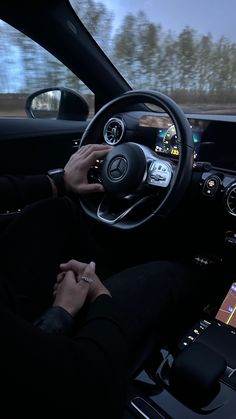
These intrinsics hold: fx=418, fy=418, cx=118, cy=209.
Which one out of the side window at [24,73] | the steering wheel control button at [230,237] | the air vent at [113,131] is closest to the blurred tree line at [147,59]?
the side window at [24,73]

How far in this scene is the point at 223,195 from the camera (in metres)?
1.71

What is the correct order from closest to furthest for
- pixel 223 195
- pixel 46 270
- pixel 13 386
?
1. pixel 13 386
2. pixel 46 270
3. pixel 223 195

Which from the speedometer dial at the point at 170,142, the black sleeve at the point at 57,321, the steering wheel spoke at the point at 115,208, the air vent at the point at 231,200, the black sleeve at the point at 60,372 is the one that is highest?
the speedometer dial at the point at 170,142

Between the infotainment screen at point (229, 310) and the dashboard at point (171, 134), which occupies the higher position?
the dashboard at point (171, 134)

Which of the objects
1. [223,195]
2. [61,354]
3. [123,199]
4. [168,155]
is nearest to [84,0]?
[168,155]

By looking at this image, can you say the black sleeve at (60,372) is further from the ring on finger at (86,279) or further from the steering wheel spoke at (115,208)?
the steering wheel spoke at (115,208)

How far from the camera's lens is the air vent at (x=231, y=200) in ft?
5.52

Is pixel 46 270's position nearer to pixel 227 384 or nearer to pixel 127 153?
pixel 127 153

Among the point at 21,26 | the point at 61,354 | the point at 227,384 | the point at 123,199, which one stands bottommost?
the point at 227,384

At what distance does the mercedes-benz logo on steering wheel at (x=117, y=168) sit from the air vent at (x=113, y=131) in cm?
22

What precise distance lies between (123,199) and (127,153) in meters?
0.20

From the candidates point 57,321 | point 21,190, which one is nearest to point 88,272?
point 57,321

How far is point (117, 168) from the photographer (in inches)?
66.7

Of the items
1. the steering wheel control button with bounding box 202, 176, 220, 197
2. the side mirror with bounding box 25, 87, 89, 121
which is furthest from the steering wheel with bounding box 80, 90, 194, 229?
the side mirror with bounding box 25, 87, 89, 121
